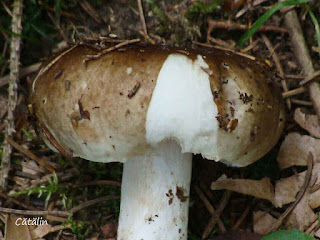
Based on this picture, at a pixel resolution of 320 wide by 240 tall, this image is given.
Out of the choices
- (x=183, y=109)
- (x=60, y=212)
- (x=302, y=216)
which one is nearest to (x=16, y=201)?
(x=60, y=212)

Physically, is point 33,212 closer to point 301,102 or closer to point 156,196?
point 156,196

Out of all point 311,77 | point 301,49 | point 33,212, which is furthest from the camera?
point 301,49

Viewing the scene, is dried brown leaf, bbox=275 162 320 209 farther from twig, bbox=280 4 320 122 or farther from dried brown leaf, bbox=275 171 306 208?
twig, bbox=280 4 320 122

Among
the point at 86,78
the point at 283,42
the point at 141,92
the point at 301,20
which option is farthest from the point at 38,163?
the point at 301,20

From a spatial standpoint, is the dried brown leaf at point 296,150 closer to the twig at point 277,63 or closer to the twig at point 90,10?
the twig at point 277,63

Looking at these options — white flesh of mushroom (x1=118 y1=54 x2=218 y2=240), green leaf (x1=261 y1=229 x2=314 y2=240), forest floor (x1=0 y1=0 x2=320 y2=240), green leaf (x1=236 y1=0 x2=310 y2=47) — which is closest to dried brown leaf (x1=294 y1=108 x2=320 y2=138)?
forest floor (x1=0 y1=0 x2=320 y2=240)

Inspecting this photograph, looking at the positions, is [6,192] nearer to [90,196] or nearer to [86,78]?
[90,196]

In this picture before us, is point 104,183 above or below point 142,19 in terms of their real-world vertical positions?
below
